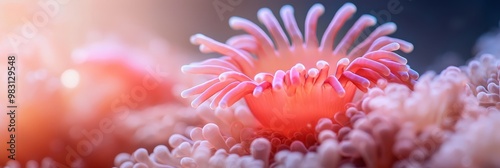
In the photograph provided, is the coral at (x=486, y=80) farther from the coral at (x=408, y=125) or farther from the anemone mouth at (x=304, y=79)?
the coral at (x=408, y=125)

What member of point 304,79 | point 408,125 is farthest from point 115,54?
point 408,125

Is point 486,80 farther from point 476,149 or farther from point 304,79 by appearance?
point 476,149

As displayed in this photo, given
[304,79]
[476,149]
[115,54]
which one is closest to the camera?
[476,149]

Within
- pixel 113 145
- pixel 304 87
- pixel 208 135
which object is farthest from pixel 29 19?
pixel 304 87

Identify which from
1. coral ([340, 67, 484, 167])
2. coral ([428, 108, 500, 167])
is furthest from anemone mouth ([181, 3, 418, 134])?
coral ([428, 108, 500, 167])

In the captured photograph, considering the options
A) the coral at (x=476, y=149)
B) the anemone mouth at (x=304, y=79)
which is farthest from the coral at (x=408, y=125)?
the anemone mouth at (x=304, y=79)

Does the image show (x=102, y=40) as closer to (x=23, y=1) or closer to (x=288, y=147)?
(x=23, y=1)

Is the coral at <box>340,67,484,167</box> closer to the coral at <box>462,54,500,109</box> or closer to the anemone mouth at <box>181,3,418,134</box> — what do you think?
the anemone mouth at <box>181,3,418,134</box>
